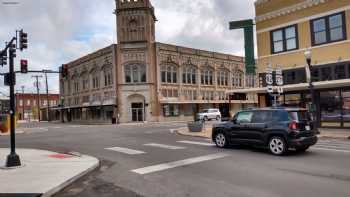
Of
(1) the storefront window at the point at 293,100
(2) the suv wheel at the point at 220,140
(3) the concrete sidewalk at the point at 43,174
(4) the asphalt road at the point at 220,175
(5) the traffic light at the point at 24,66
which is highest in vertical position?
(5) the traffic light at the point at 24,66

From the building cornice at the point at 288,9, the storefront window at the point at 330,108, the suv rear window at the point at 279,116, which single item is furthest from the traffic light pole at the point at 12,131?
the storefront window at the point at 330,108

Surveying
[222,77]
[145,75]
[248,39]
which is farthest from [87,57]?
[248,39]

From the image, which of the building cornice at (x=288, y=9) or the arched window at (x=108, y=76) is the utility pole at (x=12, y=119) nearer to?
the building cornice at (x=288, y=9)

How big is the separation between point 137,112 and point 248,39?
1137 inches

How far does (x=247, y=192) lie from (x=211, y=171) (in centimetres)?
215

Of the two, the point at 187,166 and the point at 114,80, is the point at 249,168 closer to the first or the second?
the point at 187,166

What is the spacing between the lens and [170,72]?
52.8m

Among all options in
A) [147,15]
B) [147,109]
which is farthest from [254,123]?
[147,15]

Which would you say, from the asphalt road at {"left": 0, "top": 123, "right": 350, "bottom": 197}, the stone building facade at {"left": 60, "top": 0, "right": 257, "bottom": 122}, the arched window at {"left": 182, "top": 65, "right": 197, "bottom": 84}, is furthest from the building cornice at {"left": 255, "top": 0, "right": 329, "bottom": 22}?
the arched window at {"left": 182, "top": 65, "right": 197, "bottom": 84}

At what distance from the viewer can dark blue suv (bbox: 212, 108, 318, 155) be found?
35.4 ft

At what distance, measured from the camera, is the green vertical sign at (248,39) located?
24.4 meters

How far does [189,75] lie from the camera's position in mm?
55844

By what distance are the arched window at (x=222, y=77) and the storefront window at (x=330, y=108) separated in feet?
131

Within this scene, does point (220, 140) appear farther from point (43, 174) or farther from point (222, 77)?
point (222, 77)
